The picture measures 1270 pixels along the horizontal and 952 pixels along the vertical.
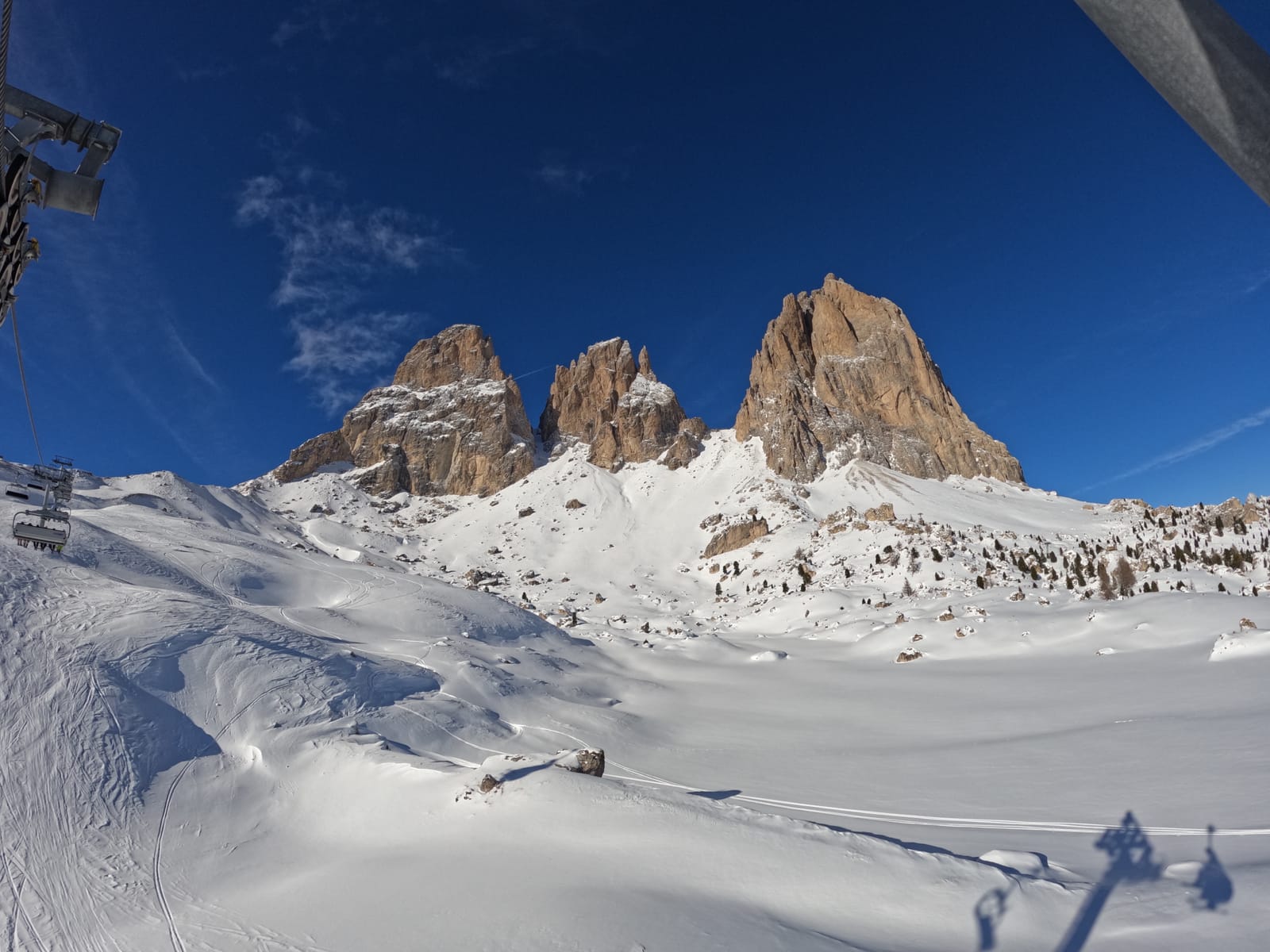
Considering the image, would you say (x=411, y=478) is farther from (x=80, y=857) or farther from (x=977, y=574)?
(x=80, y=857)

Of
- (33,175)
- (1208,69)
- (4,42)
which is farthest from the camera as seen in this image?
(33,175)

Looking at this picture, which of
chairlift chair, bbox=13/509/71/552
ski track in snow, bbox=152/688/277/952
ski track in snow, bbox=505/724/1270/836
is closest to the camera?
ski track in snow, bbox=505/724/1270/836

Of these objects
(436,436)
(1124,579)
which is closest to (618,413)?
(436,436)

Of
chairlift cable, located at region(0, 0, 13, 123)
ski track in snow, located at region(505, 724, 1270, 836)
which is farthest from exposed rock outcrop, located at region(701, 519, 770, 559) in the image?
chairlift cable, located at region(0, 0, 13, 123)

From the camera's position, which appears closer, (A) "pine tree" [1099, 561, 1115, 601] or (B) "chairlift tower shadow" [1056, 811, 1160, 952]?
(B) "chairlift tower shadow" [1056, 811, 1160, 952]

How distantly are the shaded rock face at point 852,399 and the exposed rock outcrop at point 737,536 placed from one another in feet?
55.6

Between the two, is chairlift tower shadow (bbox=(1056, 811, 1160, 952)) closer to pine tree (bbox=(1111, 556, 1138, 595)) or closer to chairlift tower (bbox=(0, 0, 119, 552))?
chairlift tower (bbox=(0, 0, 119, 552))

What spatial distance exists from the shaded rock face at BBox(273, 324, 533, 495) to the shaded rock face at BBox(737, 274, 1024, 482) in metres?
39.2

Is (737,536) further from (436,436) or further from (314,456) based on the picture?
(314,456)

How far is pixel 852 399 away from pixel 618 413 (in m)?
36.8

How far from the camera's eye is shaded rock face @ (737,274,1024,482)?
86.9m

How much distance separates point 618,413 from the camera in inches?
4252

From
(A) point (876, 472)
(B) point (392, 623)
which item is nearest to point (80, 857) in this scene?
(B) point (392, 623)

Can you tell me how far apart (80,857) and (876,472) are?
81.8 meters
